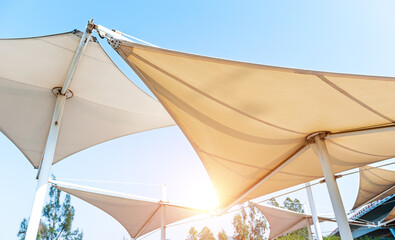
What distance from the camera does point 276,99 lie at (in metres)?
3.01

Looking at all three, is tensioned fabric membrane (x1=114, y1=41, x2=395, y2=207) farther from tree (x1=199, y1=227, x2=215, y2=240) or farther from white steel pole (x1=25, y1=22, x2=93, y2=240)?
tree (x1=199, y1=227, x2=215, y2=240)

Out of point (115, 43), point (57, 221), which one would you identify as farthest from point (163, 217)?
point (115, 43)

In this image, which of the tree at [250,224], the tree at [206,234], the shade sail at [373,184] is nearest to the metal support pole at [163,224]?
the shade sail at [373,184]

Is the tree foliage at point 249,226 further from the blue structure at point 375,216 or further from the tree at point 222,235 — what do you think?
the blue structure at point 375,216

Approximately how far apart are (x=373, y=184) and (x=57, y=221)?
48.6 ft

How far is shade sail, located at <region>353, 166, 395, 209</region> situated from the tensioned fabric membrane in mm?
5395

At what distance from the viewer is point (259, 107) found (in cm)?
325

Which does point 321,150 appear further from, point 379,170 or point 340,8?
point 379,170

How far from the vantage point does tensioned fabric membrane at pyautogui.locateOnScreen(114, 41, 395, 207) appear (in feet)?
8.38

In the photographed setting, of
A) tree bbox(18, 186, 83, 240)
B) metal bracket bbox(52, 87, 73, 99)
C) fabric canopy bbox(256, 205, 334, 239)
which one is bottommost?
fabric canopy bbox(256, 205, 334, 239)

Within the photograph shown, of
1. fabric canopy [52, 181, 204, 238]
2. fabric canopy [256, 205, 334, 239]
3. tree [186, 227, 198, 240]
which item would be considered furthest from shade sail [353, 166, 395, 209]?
tree [186, 227, 198, 240]

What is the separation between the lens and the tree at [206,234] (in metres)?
24.3

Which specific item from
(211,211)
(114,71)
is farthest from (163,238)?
(114,71)

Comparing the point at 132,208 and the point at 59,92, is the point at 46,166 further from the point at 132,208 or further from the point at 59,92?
the point at 132,208
